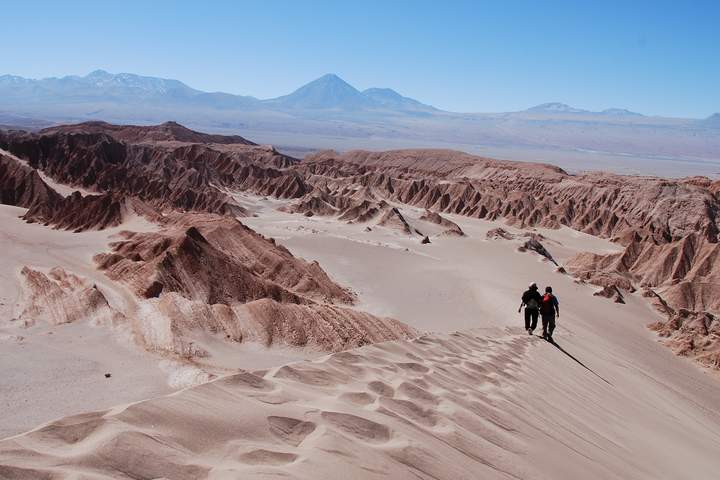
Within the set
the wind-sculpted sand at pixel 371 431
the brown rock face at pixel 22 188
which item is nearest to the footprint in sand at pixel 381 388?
the wind-sculpted sand at pixel 371 431

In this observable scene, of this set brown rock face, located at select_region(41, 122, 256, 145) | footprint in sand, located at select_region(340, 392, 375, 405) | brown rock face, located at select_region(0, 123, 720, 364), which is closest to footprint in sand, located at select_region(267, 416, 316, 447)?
footprint in sand, located at select_region(340, 392, 375, 405)

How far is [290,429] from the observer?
3617 mm

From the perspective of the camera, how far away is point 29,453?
110 inches

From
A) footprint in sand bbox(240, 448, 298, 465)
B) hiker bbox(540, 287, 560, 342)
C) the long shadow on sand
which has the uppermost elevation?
footprint in sand bbox(240, 448, 298, 465)

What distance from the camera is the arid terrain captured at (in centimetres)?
336

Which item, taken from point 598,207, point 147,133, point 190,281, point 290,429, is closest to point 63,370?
point 290,429

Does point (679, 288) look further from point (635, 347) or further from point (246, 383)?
point (246, 383)

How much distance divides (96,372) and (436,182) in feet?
209

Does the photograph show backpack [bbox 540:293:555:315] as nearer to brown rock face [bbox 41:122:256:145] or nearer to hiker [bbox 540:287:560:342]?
hiker [bbox 540:287:560:342]

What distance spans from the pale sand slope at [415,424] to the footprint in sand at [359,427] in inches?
0.4

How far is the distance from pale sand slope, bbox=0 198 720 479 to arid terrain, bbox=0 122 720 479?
2 centimetres

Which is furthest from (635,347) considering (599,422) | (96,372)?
(96,372)

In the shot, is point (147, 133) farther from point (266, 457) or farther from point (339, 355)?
point (266, 457)

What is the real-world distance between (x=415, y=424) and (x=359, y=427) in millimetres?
624
